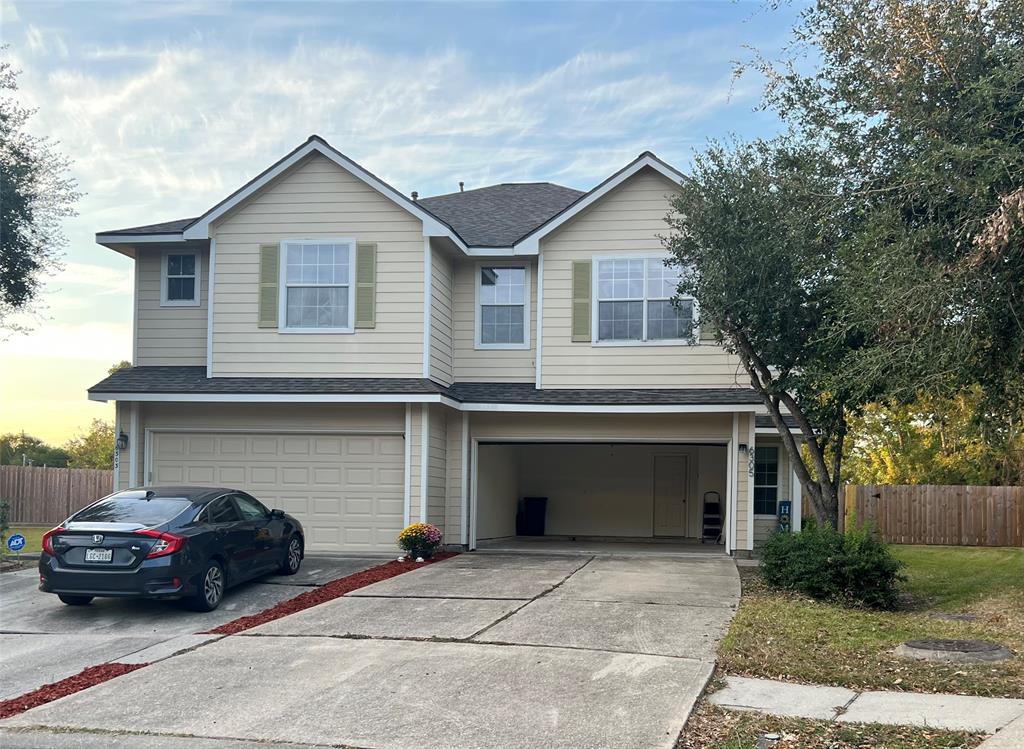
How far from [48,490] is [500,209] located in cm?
1586

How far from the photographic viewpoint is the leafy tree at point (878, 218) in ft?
31.0

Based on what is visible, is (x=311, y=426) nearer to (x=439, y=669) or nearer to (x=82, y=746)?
(x=439, y=669)

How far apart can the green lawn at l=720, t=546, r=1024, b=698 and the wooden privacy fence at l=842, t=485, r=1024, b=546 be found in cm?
982

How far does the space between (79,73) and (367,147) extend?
5124 mm

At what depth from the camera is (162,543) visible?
10.7m

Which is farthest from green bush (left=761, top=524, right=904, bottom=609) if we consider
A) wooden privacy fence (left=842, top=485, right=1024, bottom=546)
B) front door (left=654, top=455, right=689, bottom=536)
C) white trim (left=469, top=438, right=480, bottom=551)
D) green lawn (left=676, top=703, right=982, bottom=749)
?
wooden privacy fence (left=842, top=485, right=1024, bottom=546)

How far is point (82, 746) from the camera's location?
21.5ft

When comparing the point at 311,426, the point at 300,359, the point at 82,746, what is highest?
the point at 300,359

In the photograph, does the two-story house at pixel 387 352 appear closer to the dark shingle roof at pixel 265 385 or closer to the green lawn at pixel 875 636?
the dark shingle roof at pixel 265 385

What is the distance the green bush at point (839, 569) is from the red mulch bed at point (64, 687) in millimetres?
7868

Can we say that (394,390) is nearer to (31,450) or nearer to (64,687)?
(64,687)

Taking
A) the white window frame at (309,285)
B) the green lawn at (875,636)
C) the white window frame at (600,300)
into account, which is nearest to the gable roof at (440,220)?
the white window frame at (600,300)

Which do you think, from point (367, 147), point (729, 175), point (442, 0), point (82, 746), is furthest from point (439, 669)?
point (367, 147)

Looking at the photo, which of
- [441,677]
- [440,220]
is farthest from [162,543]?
[440,220]
